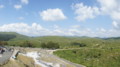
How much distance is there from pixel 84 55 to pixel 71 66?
5461cm

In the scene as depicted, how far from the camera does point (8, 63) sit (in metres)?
66.4

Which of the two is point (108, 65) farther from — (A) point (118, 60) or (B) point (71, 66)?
(B) point (71, 66)

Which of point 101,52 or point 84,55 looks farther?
point 101,52

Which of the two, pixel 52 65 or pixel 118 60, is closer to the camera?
pixel 52 65

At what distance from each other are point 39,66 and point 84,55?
2778 inches

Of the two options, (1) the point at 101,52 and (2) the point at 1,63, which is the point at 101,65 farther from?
(2) the point at 1,63

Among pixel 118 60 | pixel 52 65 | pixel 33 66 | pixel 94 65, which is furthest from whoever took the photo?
pixel 118 60

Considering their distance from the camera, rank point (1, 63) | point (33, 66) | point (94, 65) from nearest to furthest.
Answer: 1. point (1, 63)
2. point (33, 66)
3. point (94, 65)

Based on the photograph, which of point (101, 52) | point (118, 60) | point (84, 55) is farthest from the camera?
point (101, 52)

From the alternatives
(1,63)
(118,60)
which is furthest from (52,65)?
(118,60)

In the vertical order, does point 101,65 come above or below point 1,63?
below

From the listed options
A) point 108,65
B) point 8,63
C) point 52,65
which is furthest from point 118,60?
point 8,63

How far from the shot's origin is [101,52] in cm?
16162

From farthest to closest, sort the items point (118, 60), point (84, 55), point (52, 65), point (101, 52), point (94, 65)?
point (101, 52)
point (84, 55)
point (118, 60)
point (94, 65)
point (52, 65)
